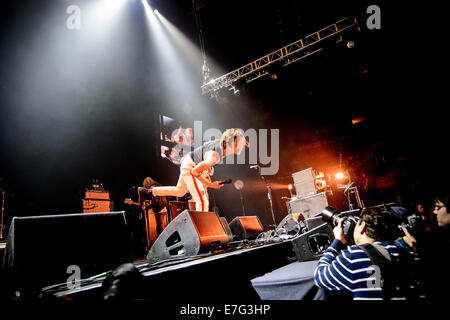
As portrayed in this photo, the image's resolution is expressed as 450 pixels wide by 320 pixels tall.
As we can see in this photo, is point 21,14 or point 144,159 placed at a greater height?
point 21,14

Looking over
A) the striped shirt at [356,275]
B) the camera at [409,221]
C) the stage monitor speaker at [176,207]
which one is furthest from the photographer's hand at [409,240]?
the stage monitor speaker at [176,207]

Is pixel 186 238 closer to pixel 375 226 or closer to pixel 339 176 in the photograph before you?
pixel 375 226

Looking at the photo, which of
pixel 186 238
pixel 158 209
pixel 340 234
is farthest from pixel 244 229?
pixel 158 209

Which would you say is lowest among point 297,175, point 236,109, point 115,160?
point 297,175

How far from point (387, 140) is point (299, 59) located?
6.46m

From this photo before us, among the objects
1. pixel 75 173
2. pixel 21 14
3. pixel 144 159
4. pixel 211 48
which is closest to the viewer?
pixel 21 14

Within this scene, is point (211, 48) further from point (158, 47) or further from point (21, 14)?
point (21, 14)

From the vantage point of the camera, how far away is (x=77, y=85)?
20.3ft

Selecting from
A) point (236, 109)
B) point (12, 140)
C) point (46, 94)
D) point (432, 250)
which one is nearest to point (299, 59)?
point (236, 109)

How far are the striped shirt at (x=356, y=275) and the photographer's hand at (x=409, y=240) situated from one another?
572 millimetres

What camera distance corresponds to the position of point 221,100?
8570 millimetres

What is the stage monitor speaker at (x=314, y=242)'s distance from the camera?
2.68 meters

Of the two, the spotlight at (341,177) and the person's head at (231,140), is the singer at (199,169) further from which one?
the spotlight at (341,177)

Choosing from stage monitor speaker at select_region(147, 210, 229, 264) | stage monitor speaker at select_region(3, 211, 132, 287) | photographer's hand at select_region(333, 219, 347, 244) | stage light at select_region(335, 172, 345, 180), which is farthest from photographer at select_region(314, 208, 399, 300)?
stage light at select_region(335, 172, 345, 180)
